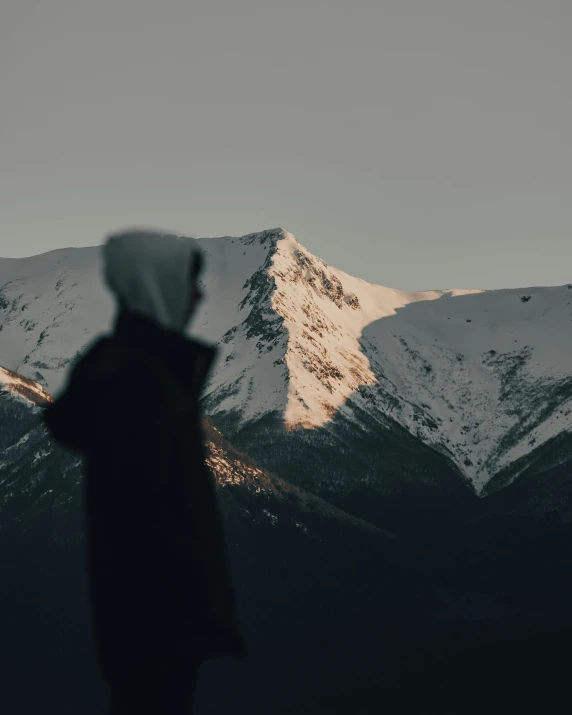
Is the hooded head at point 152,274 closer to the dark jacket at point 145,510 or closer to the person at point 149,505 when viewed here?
the person at point 149,505

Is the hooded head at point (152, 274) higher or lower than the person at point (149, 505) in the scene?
higher

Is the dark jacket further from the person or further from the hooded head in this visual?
the hooded head

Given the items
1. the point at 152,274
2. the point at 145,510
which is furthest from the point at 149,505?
the point at 152,274

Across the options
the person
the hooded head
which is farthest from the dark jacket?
the hooded head

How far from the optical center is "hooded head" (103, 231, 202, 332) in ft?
18.9

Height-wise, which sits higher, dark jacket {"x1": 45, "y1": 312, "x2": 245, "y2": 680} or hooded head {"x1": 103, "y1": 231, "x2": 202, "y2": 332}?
hooded head {"x1": 103, "y1": 231, "x2": 202, "y2": 332}

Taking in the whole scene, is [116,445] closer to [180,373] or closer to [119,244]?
[180,373]

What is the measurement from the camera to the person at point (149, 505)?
19.1 ft

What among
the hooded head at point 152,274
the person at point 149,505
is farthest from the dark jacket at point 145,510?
the hooded head at point 152,274

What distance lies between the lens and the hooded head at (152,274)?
5.77 m

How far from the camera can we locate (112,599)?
19.3 feet

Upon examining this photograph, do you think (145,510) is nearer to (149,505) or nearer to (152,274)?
(149,505)

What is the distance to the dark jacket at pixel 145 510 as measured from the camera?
584cm

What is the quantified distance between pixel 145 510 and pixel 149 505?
0.11 ft
